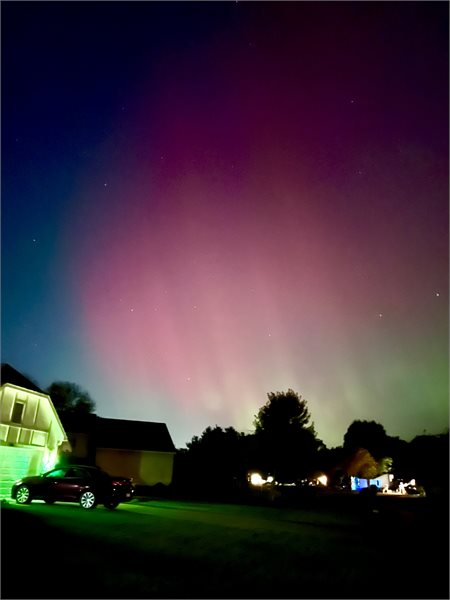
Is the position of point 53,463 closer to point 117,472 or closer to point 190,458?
point 117,472

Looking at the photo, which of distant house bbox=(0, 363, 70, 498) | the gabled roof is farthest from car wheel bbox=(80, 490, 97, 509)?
the gabled roof

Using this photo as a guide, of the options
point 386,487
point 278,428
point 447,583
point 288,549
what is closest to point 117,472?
point 278,428

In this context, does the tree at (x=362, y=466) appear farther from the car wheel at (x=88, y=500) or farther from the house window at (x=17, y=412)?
the car wheel at (x=88, y=500)

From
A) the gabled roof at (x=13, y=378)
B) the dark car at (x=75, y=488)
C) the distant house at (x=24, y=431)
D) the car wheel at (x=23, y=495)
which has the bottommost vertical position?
the car wheel at (x=23, y=495)

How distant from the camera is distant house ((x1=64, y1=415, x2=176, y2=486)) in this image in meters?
41.8

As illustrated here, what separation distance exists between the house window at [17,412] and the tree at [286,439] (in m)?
27.1

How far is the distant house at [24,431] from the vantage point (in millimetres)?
23938

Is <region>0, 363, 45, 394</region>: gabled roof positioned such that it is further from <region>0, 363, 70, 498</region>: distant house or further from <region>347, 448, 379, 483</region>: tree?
<region>347, 448, 379, 483</region>: tree

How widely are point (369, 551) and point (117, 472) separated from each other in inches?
1384

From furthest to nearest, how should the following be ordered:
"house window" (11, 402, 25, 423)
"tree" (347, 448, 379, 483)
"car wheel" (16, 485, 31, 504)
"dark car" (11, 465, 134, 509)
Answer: "tree" (347, 448, 379, 483) < "house window" (11, 402, 25, 423) < "car wheel" (16, 485, 31, 504) < "dark car" (11, 465, 134, 509)

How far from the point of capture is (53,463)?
27.4 meters

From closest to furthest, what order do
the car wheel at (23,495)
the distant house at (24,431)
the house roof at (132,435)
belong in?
the car wheel at (23,495)
the distant house at (24,431)
the house roof at (132,435)

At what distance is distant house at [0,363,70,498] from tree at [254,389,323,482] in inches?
919

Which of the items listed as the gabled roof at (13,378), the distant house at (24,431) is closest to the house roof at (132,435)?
the distant house at (24,431)
